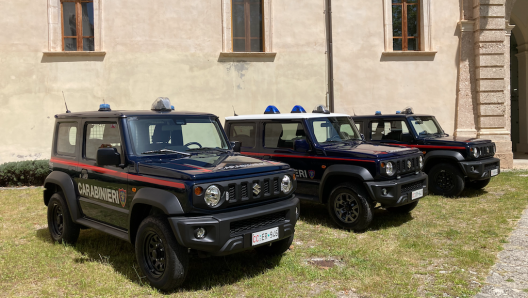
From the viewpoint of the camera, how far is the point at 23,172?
11016mm

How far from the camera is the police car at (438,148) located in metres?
8.29

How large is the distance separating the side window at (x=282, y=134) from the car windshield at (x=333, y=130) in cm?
23

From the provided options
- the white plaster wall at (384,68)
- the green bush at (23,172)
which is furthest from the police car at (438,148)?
the green bush at (23,172)

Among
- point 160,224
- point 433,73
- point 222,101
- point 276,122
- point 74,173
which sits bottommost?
point 160,224

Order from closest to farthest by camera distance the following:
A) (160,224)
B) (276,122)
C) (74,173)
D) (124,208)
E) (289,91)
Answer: (160,224) < (124,208) < (74,173) < (276,122) < (289,91)

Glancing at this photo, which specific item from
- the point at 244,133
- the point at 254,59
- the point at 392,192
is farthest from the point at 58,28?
the point at 392,192

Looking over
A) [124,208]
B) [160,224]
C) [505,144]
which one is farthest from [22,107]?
[505,144]

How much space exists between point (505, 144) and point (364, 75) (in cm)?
486

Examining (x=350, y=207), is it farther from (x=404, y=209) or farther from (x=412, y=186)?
(x=404, y=209)

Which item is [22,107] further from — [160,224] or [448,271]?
[448,271]

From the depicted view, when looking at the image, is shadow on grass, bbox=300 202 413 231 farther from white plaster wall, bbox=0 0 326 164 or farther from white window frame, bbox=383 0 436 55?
white window frame, bbox=383 0 436 55

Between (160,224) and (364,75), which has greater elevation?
(364,75)

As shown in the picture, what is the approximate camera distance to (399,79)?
13.3 metres

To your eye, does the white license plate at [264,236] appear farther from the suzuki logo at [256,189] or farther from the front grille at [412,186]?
the front grille at [412,186]
